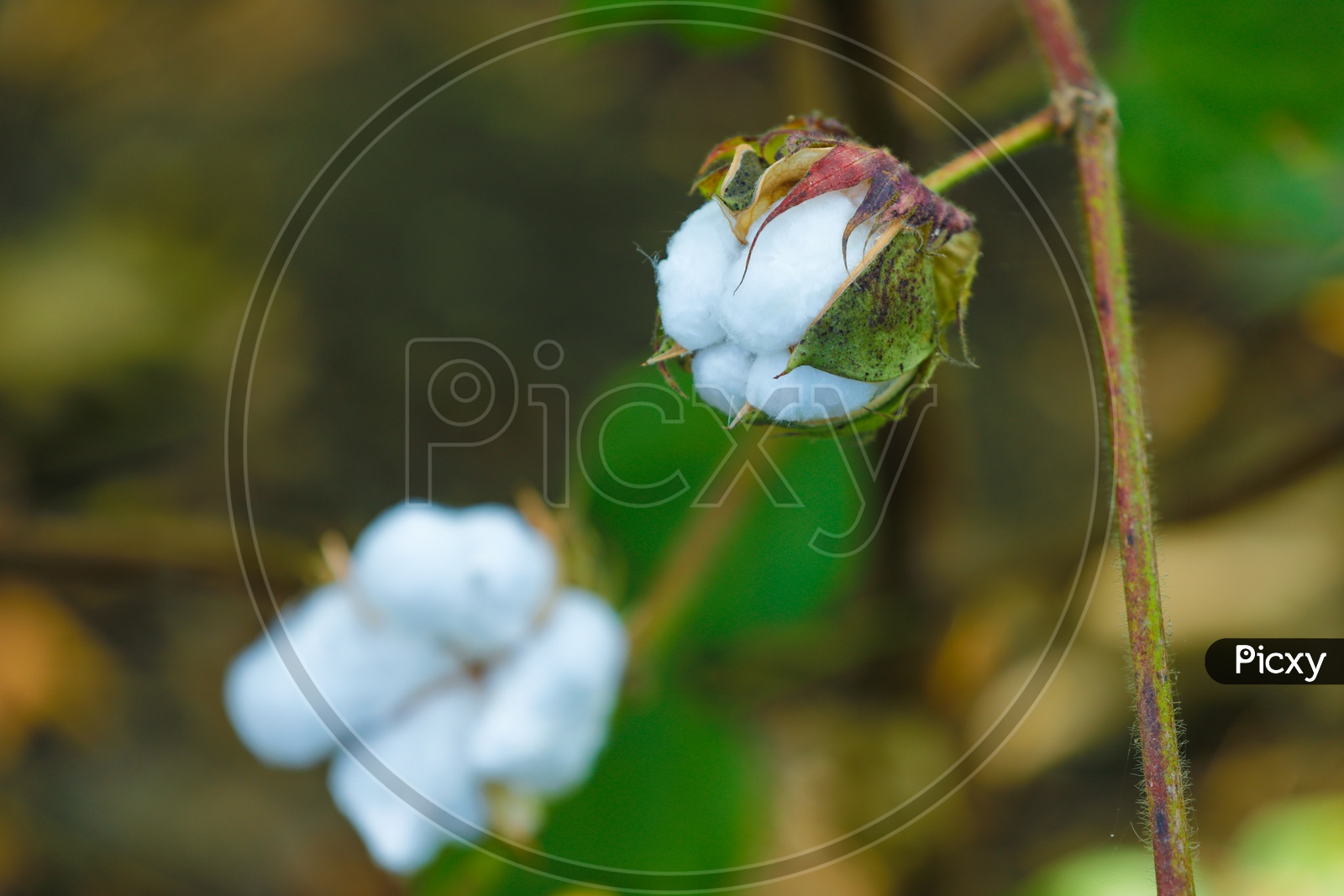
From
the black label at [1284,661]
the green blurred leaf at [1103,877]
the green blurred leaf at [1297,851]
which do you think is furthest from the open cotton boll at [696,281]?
the green blurred leaf at [1297,851]

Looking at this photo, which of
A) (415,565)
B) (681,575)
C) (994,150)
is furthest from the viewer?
(681,575)

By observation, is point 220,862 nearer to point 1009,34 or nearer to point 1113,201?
point 1113,201

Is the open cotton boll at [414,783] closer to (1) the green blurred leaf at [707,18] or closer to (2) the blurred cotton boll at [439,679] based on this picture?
(2) the blurred cotton boll at [439,679]

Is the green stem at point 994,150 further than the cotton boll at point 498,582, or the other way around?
the cotton boll at point 498,582

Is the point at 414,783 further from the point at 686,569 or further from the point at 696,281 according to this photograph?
the point at 696,281

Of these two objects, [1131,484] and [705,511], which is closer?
[1131,484]

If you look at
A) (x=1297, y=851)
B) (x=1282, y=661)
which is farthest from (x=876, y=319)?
(x=1297, y=851)

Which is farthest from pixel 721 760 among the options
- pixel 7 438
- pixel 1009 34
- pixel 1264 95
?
pixel 7 438
